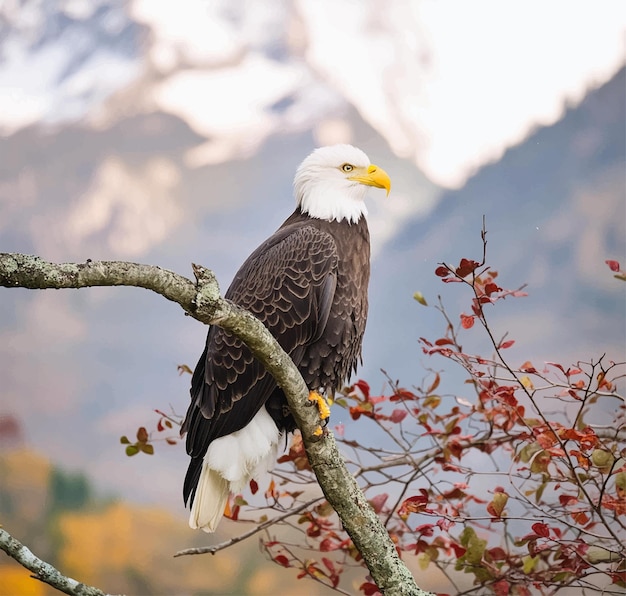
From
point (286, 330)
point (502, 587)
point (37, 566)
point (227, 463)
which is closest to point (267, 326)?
point (286, 330)

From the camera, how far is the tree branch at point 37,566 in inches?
63.2

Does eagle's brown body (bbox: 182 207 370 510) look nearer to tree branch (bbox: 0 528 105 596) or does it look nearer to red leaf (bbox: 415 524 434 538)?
red leaf (bbox: 415 524 434 538)

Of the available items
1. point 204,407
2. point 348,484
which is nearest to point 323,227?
point 204,407

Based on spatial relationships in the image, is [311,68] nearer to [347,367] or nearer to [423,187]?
[423,187]

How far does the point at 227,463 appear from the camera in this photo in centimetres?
221

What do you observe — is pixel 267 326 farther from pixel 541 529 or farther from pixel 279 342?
pixel 541 529

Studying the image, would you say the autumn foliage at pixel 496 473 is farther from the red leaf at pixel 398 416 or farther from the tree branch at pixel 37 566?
the tree branch at pixel 37 566

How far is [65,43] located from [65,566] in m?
1.95

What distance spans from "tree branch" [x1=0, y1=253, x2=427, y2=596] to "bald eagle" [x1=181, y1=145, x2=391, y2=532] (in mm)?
302

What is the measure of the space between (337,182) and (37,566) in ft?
4.26

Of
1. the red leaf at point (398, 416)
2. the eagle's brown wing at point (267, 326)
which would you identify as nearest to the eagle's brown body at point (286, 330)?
the eagle's brown wing at point (267, 326)

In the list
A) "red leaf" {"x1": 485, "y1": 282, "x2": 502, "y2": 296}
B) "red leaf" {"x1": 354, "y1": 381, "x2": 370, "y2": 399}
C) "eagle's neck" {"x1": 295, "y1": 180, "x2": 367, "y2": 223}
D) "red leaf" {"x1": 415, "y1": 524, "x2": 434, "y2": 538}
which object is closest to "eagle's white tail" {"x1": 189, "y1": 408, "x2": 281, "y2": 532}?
"red leaf" {"x1": 354, "y1": 381, "x2": 370, "y2": 399}

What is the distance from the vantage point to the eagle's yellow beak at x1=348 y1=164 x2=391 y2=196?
7.87 ft

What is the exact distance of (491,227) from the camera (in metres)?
3.35
